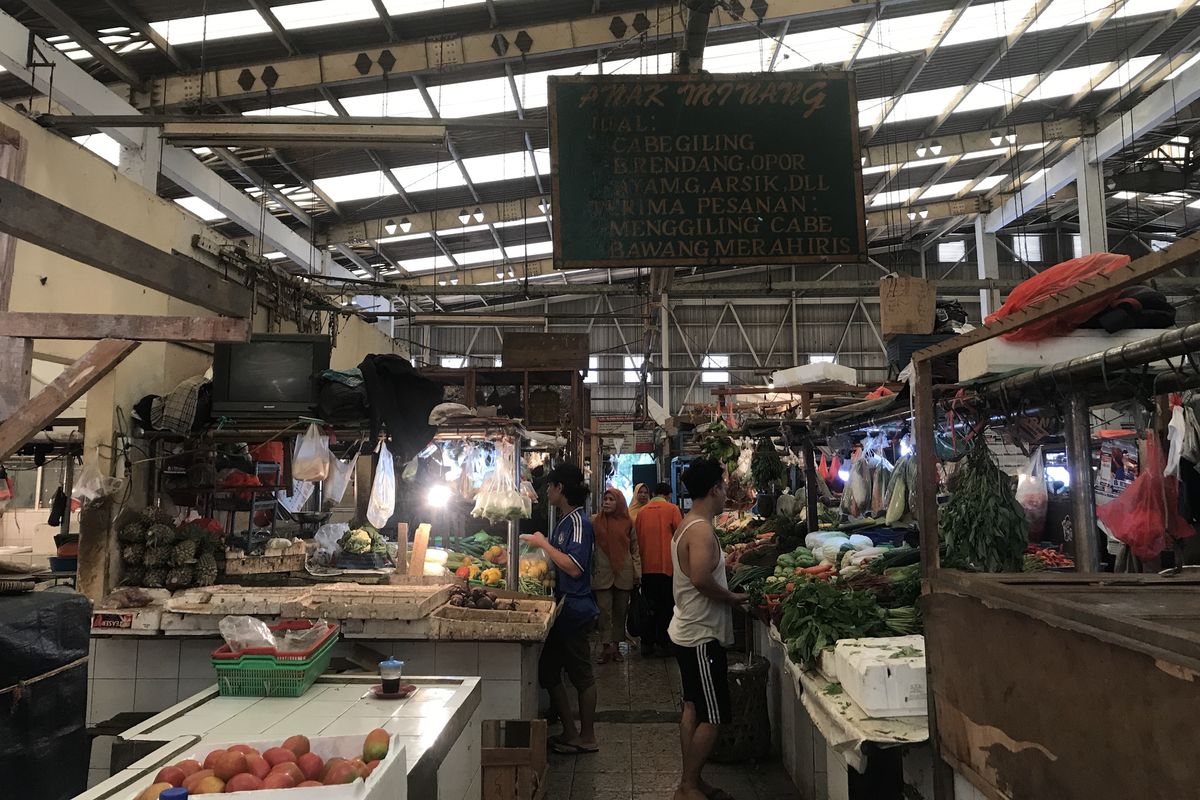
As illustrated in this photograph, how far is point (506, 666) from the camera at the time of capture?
4.52 m

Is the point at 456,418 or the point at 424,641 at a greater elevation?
the point at 456,418

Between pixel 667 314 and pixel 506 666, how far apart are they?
A: 17.2m

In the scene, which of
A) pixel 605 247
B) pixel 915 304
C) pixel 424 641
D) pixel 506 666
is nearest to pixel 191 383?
pixel 424 641

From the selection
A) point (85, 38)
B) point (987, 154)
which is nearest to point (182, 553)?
point (85, 38)

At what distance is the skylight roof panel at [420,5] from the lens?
6633 millimetres

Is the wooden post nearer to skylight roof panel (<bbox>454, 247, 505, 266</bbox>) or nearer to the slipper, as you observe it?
the slipper

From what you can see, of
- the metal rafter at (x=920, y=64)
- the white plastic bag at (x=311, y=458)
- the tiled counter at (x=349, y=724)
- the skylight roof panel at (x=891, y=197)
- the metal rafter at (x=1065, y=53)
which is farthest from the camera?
the skylight roof panel at (x=891, y=197)

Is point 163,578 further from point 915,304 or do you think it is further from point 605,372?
point 605,372

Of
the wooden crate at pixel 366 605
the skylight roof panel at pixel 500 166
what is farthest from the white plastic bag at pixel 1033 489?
the skylight roof panel at pixel 500 166

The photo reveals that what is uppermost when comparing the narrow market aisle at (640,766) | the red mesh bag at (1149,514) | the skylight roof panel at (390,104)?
the skylight roof panel at (390,104)

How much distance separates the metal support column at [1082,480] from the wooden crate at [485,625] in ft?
9.30

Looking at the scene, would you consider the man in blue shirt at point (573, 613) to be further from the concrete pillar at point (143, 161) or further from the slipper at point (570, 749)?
the concrete pillar at point (143, 161)

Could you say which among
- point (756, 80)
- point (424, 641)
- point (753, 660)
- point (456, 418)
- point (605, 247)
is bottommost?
point (753, 660)

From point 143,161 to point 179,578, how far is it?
4094 mm
